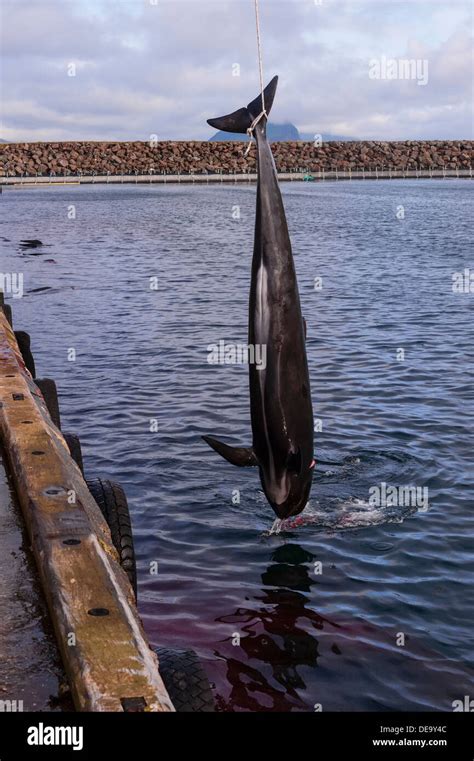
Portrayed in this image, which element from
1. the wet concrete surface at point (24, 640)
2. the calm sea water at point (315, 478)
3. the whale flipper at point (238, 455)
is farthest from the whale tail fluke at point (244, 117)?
the calm sea water at point (315, 478)

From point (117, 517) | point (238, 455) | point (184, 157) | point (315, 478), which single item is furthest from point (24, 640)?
Result: point (184, 157)

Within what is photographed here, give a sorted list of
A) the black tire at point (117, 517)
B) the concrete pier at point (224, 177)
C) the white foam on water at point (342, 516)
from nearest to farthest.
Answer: the black tire at point (117, 517), the white foam on water at point (342, 516), the concrete pier at point (224, 177)

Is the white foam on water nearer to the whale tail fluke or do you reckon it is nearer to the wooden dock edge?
the wooden dock edge

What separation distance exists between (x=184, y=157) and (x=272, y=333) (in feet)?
423

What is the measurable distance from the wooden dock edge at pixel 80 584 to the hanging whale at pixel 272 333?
1.21 metres

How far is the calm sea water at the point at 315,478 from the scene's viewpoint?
713 cm

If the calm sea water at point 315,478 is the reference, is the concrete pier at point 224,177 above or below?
above

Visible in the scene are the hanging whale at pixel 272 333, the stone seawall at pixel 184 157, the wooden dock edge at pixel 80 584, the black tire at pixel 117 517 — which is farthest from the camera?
→ the stone seawall at pixel 184 157

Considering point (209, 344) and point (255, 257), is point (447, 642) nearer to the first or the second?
point (255, 257)

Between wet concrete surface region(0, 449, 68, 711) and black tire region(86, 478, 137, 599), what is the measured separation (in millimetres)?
1058

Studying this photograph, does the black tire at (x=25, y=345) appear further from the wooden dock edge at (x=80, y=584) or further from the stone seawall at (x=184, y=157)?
the stone seawall at (x=184, y=157)

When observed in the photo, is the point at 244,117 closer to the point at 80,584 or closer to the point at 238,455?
the point at 238,455

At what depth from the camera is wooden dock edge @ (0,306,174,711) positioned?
3.66m

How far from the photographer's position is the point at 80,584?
14.5 feet
